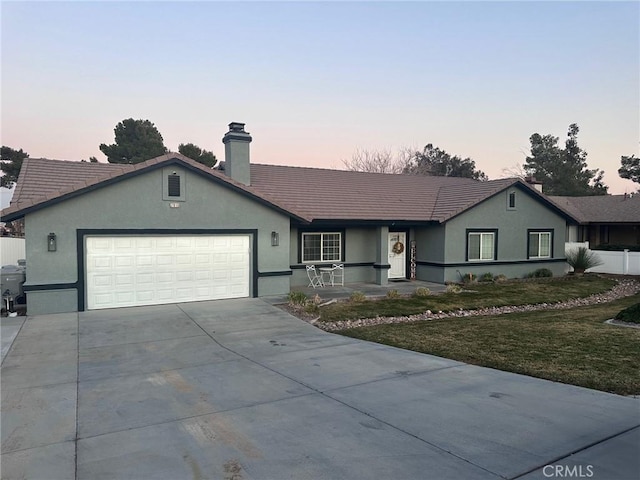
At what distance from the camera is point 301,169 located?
20641mm

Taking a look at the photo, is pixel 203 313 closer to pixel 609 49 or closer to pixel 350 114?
pixel 609 49

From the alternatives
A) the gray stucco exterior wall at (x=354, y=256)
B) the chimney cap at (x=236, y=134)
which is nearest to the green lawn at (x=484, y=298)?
the gray stucco exterior wall at (x=354, y=256)

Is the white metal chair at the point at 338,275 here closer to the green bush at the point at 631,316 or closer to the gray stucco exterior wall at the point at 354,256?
the gray stucco exterior wall at the point at 354,256

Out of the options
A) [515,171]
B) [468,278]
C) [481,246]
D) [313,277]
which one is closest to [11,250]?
[313,277]

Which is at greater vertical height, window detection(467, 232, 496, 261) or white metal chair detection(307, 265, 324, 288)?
window detection(467, 232, 496, 261)

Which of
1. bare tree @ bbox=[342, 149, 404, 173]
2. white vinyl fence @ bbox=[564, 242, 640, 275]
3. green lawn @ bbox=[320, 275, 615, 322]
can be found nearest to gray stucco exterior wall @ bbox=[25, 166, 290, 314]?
green lawn @ bbox=[320, 275, 615, 322]

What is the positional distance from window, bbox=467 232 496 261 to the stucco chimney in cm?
984

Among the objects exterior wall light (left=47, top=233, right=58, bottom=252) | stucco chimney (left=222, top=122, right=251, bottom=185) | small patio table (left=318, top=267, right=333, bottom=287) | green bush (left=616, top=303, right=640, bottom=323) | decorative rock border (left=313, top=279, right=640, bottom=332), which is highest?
stucco chimney (left=222, top=122, right=251, bottom=185)

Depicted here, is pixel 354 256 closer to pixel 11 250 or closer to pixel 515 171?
pixel 11 250

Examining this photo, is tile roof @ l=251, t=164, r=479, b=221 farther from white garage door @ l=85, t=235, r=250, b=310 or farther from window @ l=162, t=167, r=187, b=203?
window @ l=162, t=167, r=187, b=203

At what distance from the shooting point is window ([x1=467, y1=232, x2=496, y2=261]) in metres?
19.3

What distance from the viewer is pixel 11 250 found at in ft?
65.1

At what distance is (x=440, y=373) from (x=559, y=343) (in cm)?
348

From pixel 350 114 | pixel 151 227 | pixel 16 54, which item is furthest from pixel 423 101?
pixel 16 54
